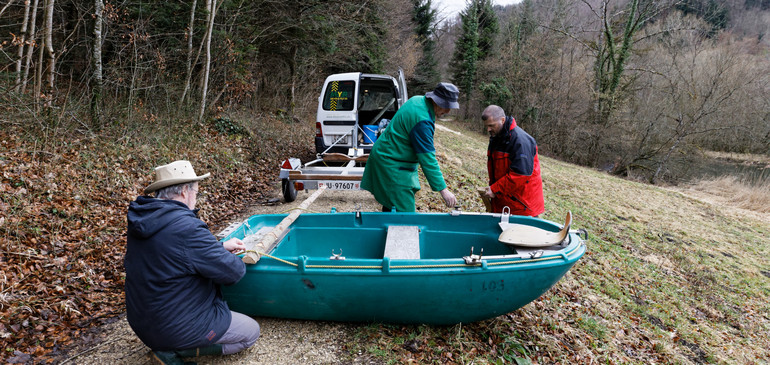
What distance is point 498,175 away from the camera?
4180mm

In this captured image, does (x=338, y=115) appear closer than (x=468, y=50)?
Yes

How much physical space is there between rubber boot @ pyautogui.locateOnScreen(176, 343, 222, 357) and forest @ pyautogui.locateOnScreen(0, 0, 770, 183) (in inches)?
199

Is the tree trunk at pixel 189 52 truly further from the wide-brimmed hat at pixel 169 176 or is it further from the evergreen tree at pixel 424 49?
the evergreen tree at pixel 424 49

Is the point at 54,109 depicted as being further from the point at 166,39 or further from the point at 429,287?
the point at 429,287

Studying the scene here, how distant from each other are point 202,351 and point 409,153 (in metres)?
2.42

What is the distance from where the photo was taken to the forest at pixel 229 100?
3.94 meters

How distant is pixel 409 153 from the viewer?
3.82 m

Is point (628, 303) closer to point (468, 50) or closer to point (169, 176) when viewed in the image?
point (169, 176)

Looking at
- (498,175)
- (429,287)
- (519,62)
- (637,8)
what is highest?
(637,8)

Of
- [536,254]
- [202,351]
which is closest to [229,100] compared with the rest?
[202,351]

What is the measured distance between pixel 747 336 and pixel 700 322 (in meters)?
0.64

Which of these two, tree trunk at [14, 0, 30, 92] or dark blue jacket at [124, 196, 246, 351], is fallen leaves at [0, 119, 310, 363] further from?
dark blue jacket at [124, 196, 246, 351]

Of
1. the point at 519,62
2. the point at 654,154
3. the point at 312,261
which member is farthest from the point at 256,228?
the point at 519,62

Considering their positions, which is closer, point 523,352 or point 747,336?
point 523,352
